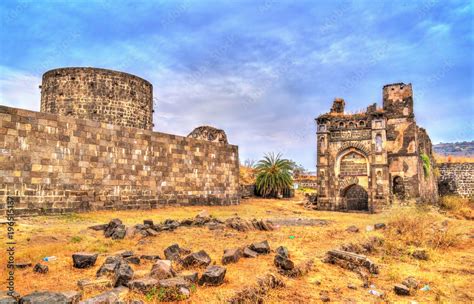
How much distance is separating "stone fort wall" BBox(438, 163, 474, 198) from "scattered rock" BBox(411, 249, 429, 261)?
2679cm

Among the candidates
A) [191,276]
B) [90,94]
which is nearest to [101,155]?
[90,94]

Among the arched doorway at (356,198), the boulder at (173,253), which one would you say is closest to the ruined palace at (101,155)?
the boulder at (173,253)

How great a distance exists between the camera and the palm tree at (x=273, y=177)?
30.2 meters

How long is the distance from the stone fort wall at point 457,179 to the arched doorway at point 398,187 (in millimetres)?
13811

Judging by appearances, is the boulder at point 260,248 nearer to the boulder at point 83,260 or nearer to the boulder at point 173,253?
the boulder at point 173,253

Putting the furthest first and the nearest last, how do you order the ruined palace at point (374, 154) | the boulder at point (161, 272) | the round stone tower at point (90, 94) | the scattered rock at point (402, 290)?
1. the ruined palace at point (374, 154)
2. the round stone tower at point (90, 94)
3. the scattered rock at point (402, 290)
4. the boulder at point (161, 272)

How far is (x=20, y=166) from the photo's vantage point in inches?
506

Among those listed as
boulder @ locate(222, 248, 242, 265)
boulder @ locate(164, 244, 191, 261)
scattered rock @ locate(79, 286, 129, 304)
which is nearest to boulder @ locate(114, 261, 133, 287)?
scattered rock @ locate(79, 286, 129, 304)

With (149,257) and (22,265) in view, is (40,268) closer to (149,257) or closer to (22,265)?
(22,265)

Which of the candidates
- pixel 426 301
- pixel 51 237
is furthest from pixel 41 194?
pixel 426 301

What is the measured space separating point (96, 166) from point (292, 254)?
9.85 metres

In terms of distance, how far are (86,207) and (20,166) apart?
10.1 ft

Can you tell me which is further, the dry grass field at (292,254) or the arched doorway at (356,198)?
the arched doorway at (356,198)

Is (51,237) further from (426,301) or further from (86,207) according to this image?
(426,301)
